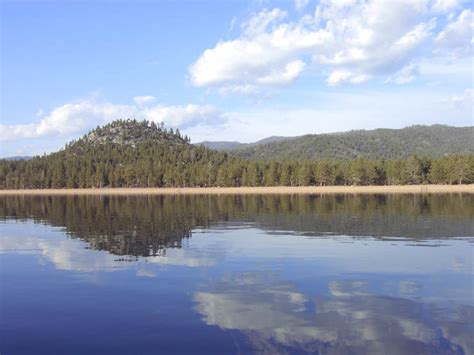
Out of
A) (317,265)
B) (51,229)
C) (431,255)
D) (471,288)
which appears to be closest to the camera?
(471,288)

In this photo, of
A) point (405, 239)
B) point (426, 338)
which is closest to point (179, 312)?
point (426, 338)

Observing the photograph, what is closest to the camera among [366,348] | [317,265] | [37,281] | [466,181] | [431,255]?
[366,348]

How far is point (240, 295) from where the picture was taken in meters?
23.5

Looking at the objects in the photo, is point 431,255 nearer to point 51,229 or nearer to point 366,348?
point 366,348

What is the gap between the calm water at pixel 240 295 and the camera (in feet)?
56.8

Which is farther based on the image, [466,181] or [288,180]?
[288,180]

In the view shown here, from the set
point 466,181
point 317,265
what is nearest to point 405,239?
point 317,265

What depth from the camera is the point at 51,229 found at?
58.5 meters

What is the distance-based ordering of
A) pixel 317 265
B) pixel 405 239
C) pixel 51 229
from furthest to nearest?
pixel 51 229
pixel 405 239
pixel 317 265

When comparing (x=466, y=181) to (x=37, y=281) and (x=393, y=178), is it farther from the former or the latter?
(x=37, y=281)

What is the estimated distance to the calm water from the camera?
682 inches

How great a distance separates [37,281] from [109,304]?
7696mm

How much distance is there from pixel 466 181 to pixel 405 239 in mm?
149147

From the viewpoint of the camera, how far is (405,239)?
43.4 metres
